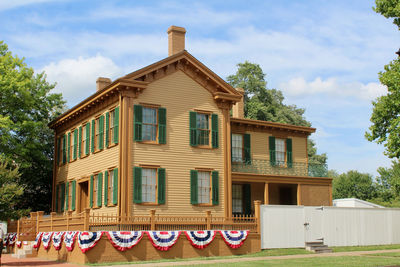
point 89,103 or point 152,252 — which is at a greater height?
point 89,103

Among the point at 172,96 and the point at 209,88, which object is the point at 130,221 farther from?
the point at 209,88

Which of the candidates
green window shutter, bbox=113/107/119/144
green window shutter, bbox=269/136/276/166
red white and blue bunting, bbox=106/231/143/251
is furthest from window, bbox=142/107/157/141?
green window shutter, bbox=269/136/276/166

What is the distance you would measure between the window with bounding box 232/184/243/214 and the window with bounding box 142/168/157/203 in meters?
7.36

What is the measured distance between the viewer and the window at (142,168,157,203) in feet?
83.1

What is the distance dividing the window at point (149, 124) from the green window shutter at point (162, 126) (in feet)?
0.82

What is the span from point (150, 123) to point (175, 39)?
18.0 ft

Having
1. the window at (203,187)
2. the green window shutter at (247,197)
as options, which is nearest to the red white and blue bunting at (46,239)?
the window at (203,187)

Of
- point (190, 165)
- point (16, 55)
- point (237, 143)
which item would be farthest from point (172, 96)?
point (16, 55)

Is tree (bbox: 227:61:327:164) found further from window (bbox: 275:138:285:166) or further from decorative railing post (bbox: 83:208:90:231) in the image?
decorative railing post (bbox: 83:208:90:231)

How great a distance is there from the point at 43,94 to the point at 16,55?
3149mm

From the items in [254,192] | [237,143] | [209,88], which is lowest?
[254,192]

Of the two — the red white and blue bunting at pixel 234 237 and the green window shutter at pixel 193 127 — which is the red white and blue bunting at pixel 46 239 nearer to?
the red white and blue bunting at pixel 234 237

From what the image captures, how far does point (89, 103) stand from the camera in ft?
95.8

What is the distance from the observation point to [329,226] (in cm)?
2709
